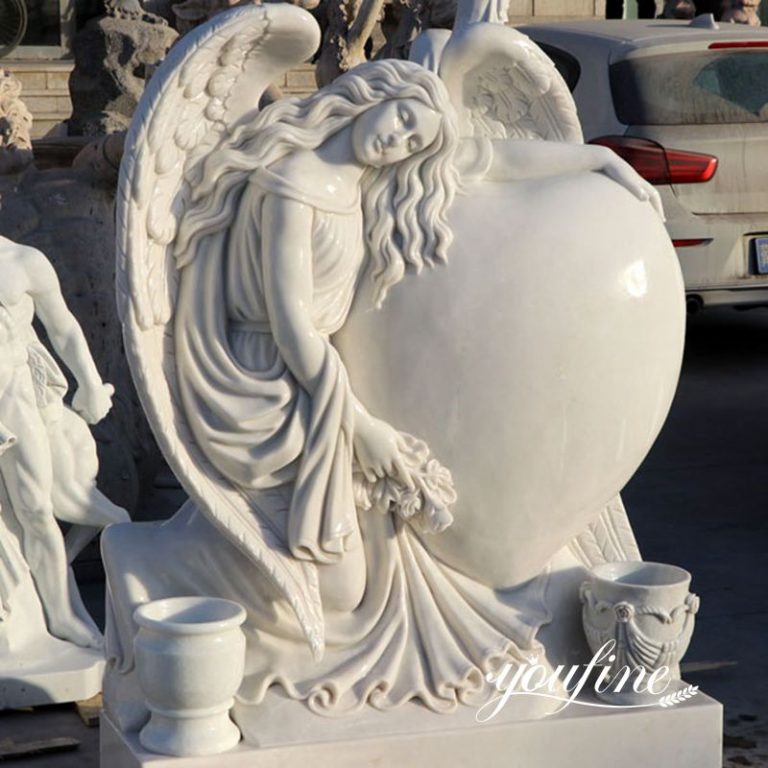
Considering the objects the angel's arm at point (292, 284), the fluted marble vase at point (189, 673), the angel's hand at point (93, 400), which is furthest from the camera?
the angel's hand at point (93, 400)

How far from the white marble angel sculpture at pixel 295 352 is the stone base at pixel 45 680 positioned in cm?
123

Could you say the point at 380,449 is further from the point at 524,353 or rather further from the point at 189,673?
the point at 189,673

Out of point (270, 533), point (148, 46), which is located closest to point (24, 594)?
point (270, 533)

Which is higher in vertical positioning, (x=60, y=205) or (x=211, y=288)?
(x=211, y=288)

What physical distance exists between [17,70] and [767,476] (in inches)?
449

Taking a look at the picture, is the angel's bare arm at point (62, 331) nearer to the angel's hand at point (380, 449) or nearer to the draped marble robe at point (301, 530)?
the draped marble robe at point (301, 530)

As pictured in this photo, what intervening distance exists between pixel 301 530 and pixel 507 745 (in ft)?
2.24

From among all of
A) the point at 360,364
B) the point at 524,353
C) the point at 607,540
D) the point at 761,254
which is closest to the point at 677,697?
the point at 607,540

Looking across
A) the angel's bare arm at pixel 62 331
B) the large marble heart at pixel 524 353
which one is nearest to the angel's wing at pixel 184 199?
the large marble heart at pixel 524 353

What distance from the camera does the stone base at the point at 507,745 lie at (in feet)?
12.3

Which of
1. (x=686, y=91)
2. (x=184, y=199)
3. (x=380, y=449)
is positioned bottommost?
(x=686, y=91)

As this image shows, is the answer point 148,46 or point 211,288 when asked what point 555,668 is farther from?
point 148,46

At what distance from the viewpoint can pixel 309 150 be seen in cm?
381

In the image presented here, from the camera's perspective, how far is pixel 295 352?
3748mm
